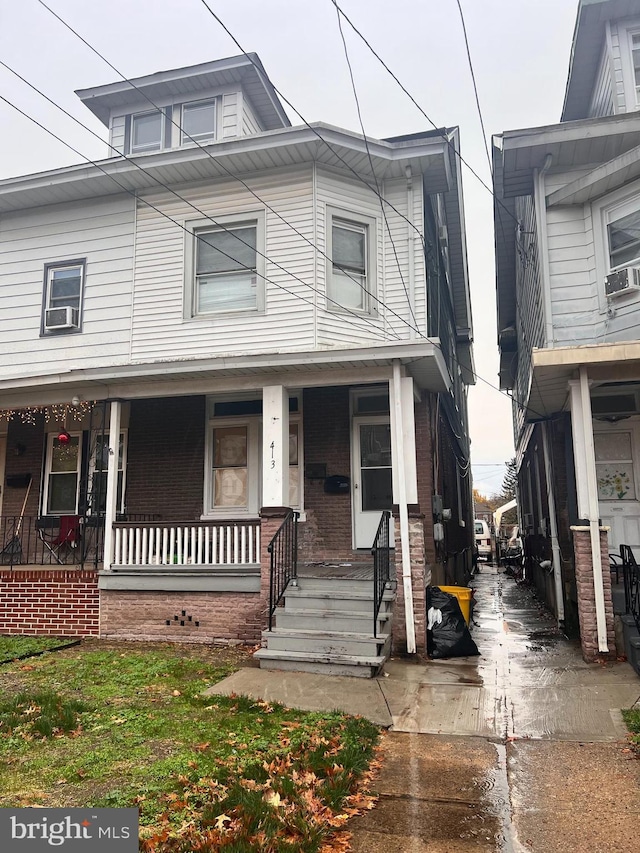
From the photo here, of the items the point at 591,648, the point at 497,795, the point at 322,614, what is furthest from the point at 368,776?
the point at 591,648

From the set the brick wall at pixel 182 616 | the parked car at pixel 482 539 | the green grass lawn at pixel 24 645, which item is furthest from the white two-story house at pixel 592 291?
the parked car at pixel 482 539

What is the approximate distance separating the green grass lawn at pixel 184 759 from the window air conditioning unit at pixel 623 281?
20.7 feet

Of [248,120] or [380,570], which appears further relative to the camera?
[248,120]

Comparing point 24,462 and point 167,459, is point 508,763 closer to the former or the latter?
point 167,459

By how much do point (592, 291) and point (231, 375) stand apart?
5197 mm

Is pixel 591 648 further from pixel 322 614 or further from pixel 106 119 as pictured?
pixel 106 119

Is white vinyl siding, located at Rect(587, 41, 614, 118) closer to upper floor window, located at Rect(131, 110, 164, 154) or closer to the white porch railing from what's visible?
upper floor window, located at Rect(131, 110, 164, 154)

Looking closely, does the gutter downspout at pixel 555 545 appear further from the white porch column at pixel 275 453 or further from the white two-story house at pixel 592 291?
the white porch column at pixel 275 453

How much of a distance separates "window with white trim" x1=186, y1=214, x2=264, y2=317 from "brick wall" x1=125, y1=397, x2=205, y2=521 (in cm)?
193

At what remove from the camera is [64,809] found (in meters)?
3.77

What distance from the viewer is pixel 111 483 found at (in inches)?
383

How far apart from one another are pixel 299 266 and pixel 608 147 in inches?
183

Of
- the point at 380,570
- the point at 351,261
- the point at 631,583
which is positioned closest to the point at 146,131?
the point at 351,261

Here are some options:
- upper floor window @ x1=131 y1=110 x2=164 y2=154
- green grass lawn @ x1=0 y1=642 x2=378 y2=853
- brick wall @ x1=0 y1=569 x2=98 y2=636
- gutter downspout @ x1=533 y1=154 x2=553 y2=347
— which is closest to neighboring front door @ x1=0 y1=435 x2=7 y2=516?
brick wall @ x1=0 y1=569 x2=98 y2=636
